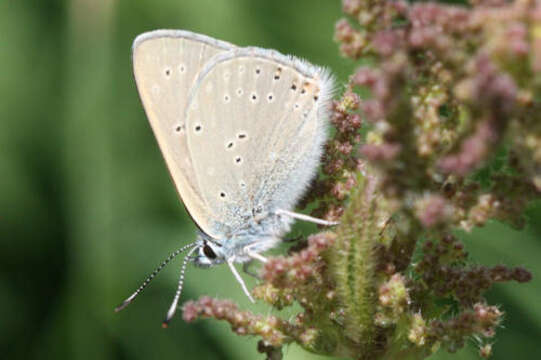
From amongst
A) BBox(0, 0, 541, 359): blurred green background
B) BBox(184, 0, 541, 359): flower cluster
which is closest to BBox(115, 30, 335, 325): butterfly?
BBox(184, 0, 541, 359): flower cluster

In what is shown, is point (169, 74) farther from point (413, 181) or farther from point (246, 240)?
point (413, 181)

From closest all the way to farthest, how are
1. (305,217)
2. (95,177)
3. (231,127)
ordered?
(305,217), (231,127), (95,177)

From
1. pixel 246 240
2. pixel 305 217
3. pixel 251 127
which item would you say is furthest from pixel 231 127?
pixel 305 217

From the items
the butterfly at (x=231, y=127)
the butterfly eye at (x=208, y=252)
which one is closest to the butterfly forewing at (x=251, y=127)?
the butterfly at (x=231, y=127)

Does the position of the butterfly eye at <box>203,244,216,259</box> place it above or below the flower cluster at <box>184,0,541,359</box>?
below

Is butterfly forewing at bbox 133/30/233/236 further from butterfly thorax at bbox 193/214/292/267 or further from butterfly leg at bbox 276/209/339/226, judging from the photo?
butterfly leg at bbox 276/209/339/226

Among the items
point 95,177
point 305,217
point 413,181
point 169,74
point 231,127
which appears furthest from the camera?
point 95,177

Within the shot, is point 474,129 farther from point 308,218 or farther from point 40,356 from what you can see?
point 40,356

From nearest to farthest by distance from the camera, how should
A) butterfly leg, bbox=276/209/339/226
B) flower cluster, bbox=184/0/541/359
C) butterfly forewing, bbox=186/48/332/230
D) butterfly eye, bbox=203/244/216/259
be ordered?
1. flower cluster, bbox=184/0/541/359
2. butterfly leg, bbox=276/209/339/226
3. butterfly forewing, bbox=186/48/332/230
4. butterfly eye, bbox=203/244/216/259
